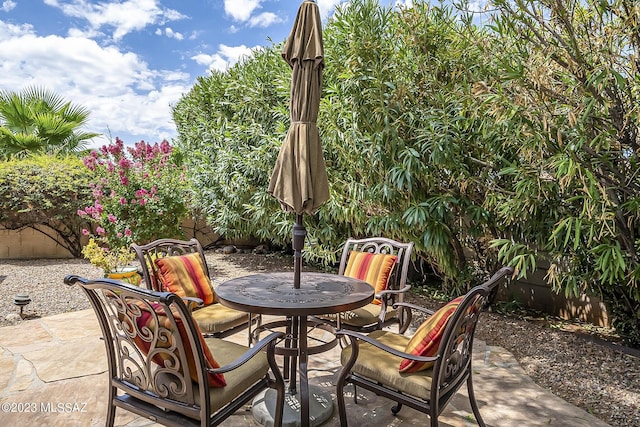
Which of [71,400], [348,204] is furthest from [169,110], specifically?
[71,400]

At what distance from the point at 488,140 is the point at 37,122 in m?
8.55

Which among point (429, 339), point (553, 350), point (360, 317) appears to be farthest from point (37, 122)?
point (553, 350)

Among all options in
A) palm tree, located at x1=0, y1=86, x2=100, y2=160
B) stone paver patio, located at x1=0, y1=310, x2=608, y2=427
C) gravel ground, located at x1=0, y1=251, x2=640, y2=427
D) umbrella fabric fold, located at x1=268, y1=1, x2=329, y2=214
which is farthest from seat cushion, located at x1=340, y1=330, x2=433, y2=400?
Answer: palm tree, located at x1=0, y1=86, x2=100, y2=160

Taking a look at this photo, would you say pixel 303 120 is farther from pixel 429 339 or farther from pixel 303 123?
pixel 429 339

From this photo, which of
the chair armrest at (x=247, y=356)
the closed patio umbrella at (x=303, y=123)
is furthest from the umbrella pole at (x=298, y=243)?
the chair armrest at (x=247, y=356)

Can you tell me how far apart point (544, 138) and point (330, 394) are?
2286 millimetres

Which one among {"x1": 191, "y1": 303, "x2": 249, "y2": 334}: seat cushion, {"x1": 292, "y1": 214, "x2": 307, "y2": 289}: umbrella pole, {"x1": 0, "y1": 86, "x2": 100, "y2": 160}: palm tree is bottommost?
{"x1": 191, "y1": 303, "x2": 249, "y2": 334}: seat cushion

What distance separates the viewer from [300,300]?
2.04 metres

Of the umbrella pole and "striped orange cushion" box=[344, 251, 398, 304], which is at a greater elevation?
the umbrella pole

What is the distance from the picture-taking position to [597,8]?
2.62 m

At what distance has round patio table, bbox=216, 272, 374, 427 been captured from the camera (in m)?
1.91

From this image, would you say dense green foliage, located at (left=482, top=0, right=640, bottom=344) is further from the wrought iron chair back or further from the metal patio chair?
the wrought iron chair back

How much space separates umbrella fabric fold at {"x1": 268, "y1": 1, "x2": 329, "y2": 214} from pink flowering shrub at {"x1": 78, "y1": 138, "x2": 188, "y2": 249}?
382 cm

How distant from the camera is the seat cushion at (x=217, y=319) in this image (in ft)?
8.18
